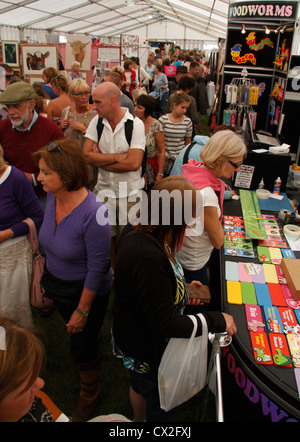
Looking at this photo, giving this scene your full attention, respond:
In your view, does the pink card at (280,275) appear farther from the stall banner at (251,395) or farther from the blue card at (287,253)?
the stall banner at (251,395)

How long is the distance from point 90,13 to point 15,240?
20.0 meters

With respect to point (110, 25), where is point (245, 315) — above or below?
below

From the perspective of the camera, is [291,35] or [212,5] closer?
[291,35]

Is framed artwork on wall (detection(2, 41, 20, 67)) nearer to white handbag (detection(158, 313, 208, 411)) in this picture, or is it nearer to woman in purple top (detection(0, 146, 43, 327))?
woman in purple top (detection(0, 146, 43, 327))

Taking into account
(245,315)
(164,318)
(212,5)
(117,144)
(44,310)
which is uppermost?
(212,5)

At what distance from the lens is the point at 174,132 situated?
3.65 meters

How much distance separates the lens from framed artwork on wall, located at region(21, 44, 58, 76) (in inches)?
215

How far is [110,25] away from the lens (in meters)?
22.6

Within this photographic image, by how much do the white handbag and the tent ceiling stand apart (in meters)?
13.6

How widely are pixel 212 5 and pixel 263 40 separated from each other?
10.1 m

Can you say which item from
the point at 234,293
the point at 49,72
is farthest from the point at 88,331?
the point at 49,72

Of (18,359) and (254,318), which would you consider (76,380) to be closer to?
(254,318)

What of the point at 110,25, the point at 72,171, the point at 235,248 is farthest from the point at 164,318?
the point at 110,25
